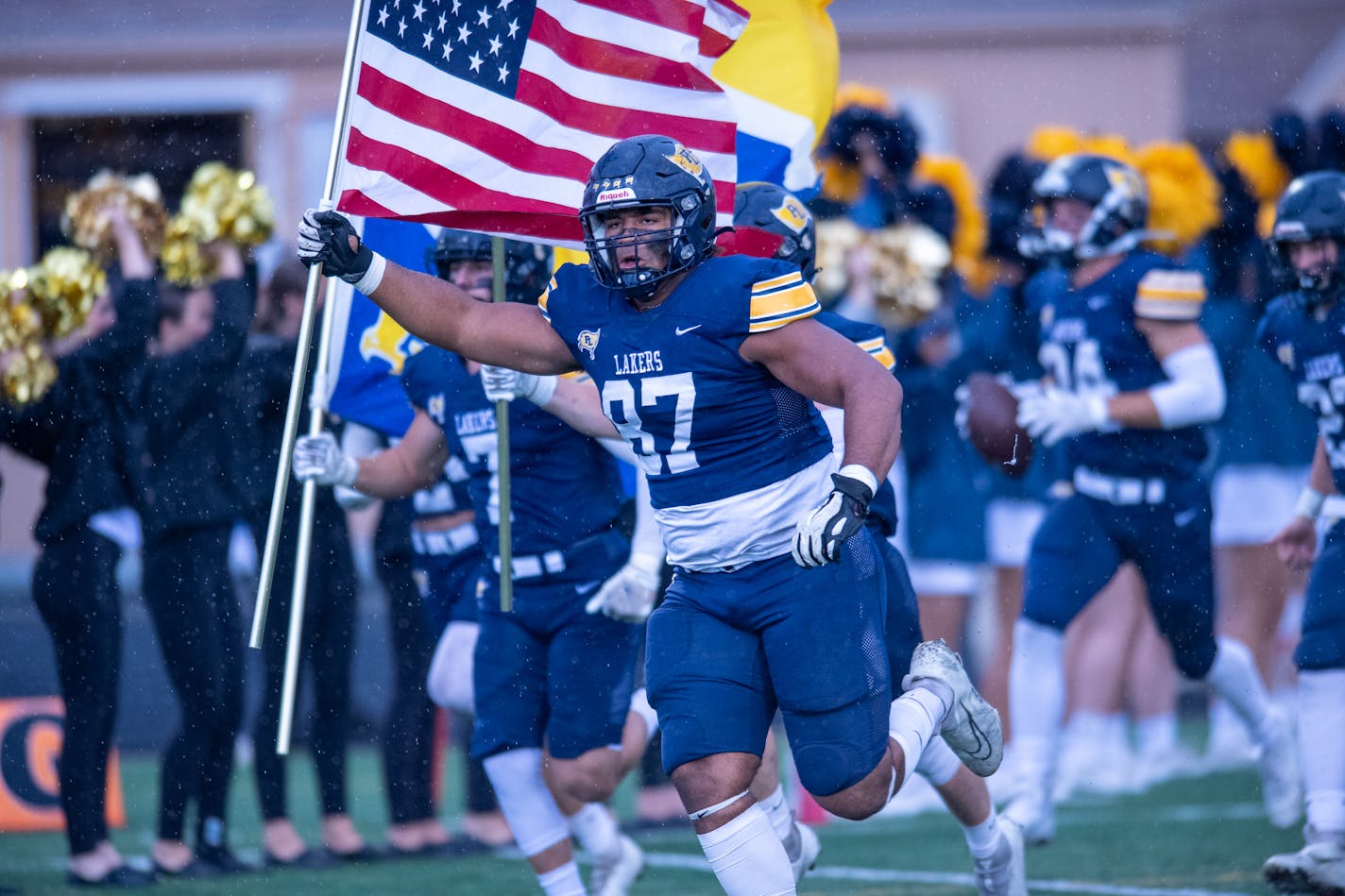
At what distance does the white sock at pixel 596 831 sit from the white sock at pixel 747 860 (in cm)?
139

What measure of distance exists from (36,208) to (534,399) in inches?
388

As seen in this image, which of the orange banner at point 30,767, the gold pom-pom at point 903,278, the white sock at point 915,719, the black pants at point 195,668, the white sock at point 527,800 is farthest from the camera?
the gold pom-pom at point 903,278

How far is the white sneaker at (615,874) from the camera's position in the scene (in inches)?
228

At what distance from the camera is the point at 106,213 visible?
7352 millimetres

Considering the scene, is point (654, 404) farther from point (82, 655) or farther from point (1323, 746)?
point (82, 655)

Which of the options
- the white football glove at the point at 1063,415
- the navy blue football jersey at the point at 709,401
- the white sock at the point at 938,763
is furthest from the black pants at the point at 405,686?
the navy blue football jersey at the point at 709,401

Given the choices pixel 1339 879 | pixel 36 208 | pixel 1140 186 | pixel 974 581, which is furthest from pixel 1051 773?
pixel 36 208

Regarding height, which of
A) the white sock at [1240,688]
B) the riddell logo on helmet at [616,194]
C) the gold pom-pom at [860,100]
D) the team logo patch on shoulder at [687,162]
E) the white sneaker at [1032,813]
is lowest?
the white sneaker at [1032,813]

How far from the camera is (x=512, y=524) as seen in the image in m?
5.69

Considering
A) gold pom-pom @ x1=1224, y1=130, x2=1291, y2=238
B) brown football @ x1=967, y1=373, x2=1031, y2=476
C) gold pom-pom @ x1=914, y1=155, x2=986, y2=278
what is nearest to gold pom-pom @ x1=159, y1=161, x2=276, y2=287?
brown football @ x1=967, y1=373, x2=1031, y2=476

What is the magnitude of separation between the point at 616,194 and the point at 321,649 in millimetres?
3290

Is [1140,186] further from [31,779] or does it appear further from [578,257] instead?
[31,779]

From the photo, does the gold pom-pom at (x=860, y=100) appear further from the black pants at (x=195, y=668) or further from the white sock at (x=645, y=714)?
the white sock at (x=645, y=714)

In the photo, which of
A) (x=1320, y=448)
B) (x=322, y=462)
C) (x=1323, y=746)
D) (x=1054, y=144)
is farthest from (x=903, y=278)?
(x=322, y=462)
